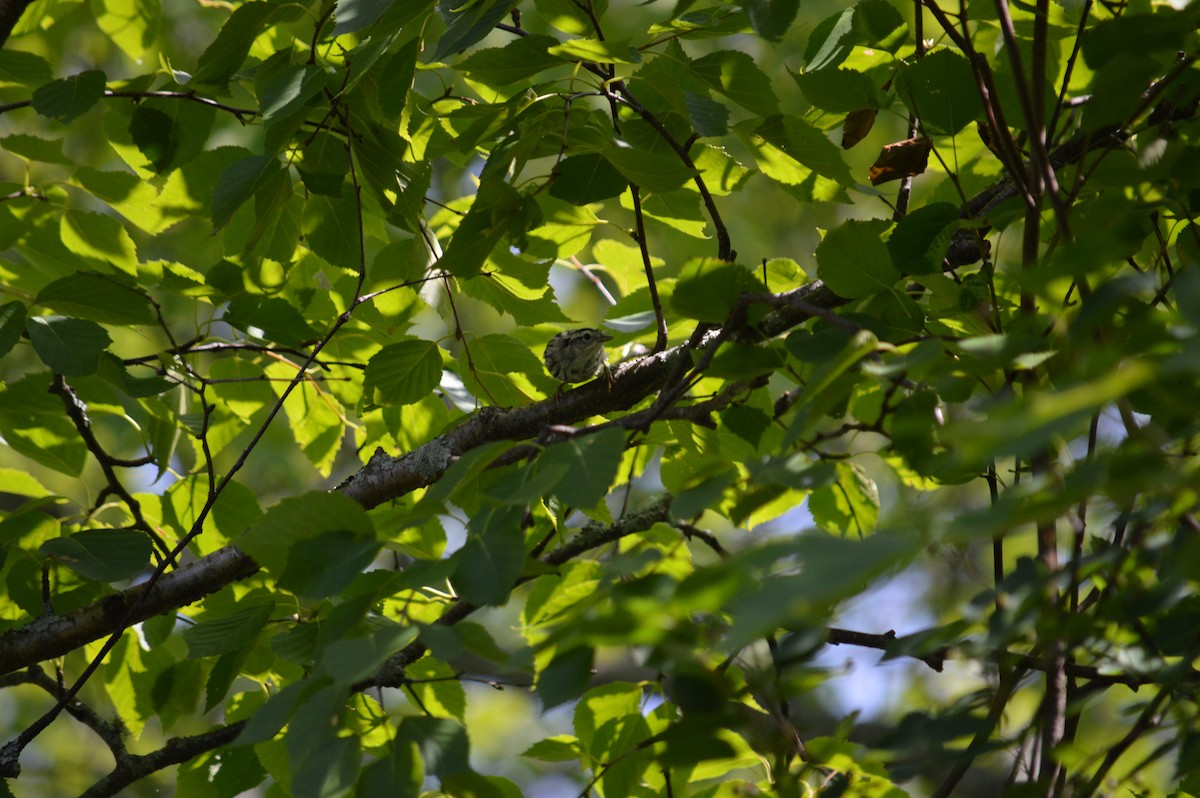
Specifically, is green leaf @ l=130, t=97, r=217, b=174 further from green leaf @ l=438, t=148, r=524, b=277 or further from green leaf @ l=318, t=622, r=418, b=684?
green leaf @ l=318, t=622, r=418, b=684

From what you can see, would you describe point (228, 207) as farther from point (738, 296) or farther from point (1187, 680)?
point (1187, 680)

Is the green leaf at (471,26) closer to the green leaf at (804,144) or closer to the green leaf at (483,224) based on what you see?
the green leaf at (483,224)

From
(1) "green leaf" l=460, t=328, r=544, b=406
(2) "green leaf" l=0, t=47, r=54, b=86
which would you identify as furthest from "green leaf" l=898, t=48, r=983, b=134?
(2) "green leaf" l=0, t=47, r=54, b=86

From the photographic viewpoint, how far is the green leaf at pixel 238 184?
1.67 metres

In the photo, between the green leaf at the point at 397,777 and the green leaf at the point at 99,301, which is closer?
the green leaf at the point at 397,777

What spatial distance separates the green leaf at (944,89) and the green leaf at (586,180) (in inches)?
18.7

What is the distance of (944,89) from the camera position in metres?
1.52

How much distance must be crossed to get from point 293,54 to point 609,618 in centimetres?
145

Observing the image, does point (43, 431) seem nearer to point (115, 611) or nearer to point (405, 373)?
point (115, 611)

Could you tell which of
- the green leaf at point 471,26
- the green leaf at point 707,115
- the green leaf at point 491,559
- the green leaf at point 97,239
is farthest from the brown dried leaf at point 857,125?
the green leaf at point 97,239

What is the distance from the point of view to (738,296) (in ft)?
4.20

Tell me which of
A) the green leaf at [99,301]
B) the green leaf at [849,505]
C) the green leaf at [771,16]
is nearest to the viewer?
the green leaf at [771,16]

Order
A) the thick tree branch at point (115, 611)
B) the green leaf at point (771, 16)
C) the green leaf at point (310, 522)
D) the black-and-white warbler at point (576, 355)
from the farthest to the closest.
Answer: the black-and-white warbler at point (576, 355), the thick tree branch at point (115, 611), the green leaf at point (771, 16), the green leaf at point (310, 522)

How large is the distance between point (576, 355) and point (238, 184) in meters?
1.09
